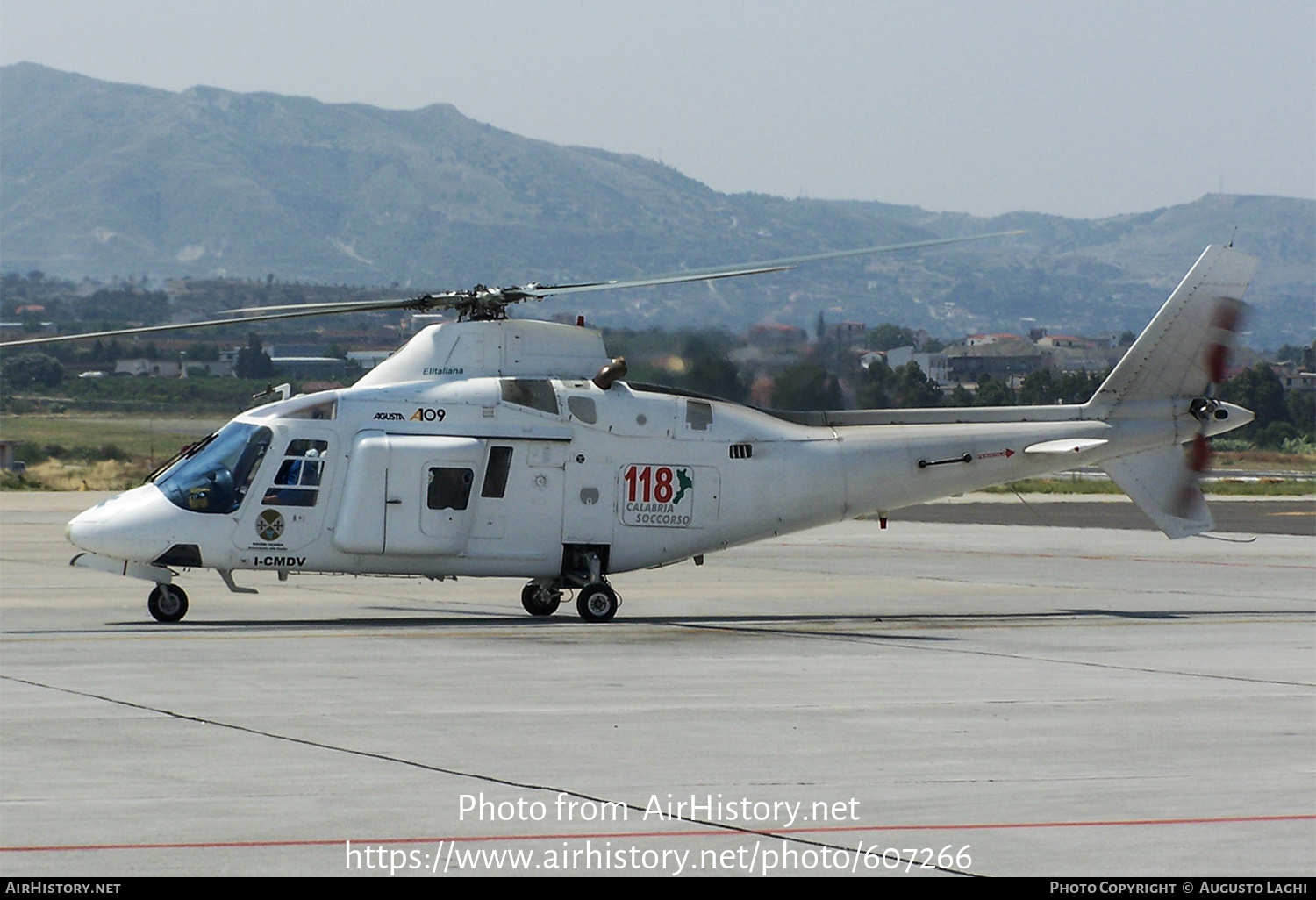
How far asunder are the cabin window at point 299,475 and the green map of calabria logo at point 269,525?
0.11m

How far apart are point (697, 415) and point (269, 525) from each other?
535 centimetres

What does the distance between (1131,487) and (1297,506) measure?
1264 inches

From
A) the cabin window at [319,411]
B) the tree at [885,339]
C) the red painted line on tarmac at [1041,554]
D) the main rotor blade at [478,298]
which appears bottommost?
the red painted line on tarmac at [1041,554]

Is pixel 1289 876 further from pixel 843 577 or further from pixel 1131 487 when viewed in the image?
pixel 843 577

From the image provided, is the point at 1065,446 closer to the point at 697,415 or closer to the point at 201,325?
the point at 697,415

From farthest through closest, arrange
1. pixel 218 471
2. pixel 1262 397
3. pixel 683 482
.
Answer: pixel 1262 397 → pixel 683 482 → pixel 218 471

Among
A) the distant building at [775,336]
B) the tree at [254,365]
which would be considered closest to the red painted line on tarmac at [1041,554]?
the distant building at [775,336]

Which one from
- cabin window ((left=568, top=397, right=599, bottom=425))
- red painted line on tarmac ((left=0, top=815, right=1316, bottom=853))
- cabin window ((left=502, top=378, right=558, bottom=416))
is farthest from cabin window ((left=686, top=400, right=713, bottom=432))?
red painted line on tarmac ((left=0, top=815, right=1316, bottom=853))

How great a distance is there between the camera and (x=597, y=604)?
20.7 m

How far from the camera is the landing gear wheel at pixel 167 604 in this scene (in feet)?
65.2

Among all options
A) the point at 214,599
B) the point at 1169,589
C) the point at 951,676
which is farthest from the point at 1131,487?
the point at 214,599

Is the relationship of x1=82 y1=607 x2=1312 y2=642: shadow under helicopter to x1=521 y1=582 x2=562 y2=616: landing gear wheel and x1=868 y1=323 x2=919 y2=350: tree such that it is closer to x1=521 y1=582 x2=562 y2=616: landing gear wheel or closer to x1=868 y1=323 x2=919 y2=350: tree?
x1=521 y1=582 x2=562 y2=616: landing gear wheel

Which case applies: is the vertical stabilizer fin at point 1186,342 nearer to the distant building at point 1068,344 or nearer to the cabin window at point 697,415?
the cabin window at point 697,415

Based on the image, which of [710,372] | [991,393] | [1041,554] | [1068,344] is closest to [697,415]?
[710,372]
